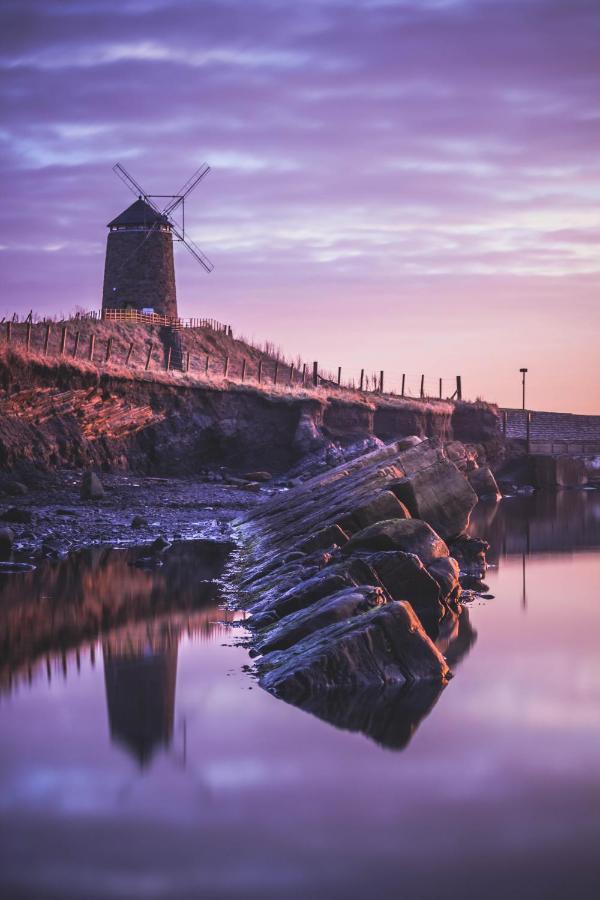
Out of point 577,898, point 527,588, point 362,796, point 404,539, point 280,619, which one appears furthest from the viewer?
point 527,588

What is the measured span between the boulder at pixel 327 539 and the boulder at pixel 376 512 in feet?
1.87

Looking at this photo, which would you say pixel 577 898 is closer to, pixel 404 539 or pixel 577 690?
pixel 577 690

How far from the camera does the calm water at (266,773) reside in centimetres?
802

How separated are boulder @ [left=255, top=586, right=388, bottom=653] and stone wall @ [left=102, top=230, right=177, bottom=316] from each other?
64144 mm

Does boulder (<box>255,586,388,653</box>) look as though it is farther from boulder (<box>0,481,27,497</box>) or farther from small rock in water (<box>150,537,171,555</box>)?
boulder (<box>0,481,27,497</box>)

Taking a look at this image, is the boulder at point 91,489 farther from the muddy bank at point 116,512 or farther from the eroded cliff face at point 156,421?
the eroded cliff face at point 156,421

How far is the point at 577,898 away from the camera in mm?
7660

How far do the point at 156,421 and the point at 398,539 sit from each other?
101ft

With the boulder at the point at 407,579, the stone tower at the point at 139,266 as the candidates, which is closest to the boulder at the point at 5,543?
the boulder at the point at 407,579

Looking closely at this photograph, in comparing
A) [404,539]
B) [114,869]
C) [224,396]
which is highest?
[224,396]

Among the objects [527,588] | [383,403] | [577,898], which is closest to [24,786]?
[577,898]

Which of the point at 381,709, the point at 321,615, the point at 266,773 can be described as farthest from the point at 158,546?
the point at 266,773

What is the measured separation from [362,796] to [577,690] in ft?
16.7

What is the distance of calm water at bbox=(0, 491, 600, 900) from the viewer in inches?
316
